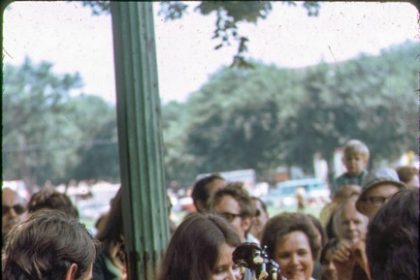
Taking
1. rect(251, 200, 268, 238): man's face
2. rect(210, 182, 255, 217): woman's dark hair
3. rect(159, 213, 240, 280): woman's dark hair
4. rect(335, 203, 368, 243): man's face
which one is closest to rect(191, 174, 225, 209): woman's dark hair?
rect(251, 200, 268, 238): man's face

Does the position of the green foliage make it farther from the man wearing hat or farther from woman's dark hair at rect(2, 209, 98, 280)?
woman's dark hair at rect(2, 209, 98, 280)

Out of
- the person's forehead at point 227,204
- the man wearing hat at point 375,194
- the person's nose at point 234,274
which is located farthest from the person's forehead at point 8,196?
the person's nose at point 234,274

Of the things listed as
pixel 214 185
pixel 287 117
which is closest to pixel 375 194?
pixel 214 185

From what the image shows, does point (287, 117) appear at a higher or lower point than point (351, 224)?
higher

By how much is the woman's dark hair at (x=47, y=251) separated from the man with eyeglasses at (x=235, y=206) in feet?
6.86

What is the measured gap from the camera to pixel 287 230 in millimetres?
3725

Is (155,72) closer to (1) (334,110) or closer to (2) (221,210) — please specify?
(2) (221,210)

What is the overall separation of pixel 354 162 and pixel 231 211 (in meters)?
2.73

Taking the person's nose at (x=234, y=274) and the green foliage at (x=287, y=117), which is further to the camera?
the green foliage at (x=287, y=117)

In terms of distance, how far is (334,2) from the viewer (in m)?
3.81

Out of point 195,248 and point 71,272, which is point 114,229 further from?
point 71,272

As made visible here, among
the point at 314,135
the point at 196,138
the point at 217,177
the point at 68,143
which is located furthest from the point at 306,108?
the point at 217,177

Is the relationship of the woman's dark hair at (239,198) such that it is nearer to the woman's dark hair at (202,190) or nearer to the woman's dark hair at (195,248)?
the woman's dark hair at (202,190)

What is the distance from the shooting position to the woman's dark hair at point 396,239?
1.72 m
